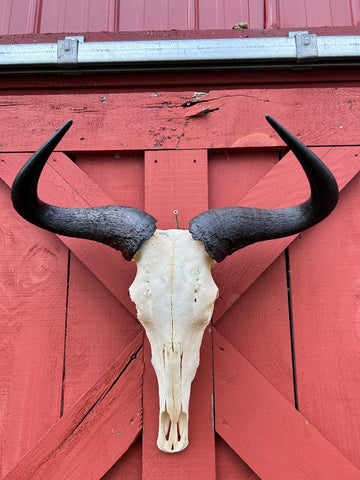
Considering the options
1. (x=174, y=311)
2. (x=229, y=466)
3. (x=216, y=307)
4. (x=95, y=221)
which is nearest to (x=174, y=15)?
(x=95, y=221)

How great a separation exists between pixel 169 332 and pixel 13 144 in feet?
4.78

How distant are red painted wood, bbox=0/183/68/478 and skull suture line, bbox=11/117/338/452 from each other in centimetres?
49

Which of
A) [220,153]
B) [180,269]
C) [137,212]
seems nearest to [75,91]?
[220,153]

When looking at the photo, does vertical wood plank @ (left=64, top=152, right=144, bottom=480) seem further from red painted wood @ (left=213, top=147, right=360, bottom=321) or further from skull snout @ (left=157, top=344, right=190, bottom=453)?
red painted wood @ (left=213, top=147, right=360, bottom=321)

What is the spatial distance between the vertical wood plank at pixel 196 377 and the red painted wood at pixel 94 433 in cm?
8

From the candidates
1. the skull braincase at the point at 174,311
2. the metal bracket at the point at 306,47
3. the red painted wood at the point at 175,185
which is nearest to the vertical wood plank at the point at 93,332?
the red painted wood at the point at 175,185

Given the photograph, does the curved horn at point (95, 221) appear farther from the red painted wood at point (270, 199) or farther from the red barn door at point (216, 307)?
the red painted wood at point (270, 199)

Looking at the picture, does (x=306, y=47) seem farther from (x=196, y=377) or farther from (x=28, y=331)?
(x=28, y=331)

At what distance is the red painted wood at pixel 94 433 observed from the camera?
1.91 metres

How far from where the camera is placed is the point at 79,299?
2.14 m

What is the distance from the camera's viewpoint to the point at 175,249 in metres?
1.74

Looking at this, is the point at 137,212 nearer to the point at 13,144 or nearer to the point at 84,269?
the point at 84,269

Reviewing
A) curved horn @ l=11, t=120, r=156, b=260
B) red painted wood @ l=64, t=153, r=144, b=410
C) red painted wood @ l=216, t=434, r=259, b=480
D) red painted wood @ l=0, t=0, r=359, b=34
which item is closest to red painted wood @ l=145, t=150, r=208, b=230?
red painted wood @ l=64, t=153, r=144, b=410

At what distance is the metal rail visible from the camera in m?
2.33
